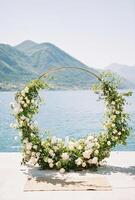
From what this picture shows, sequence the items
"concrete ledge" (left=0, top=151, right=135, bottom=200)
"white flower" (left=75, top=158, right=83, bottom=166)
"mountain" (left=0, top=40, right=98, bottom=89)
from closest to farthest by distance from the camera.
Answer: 1. "concrete ledge" (left=0, top=151, right=135, bottom=200)
2. "white flower" (left=75, top=158, right=83, bottom=166)
3. "mountain" (left=0, top=40, right=98, bottom=89)

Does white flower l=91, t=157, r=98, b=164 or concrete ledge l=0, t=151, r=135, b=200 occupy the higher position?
white flower l=91, t=157, r=98, b=164

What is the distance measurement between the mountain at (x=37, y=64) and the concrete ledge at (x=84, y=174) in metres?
72.3

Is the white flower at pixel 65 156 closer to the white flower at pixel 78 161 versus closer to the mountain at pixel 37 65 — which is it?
the white flower at pixel 78 161

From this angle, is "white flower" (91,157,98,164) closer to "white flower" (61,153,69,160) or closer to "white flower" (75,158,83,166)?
"white flower" (75,158,83,166)

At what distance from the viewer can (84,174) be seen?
5680 millimetres

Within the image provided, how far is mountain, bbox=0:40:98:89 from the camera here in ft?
342

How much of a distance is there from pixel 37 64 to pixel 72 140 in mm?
132908

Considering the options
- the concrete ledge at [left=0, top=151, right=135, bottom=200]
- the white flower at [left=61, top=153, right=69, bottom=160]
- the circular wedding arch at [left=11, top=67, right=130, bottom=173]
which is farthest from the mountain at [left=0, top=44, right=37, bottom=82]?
the white flower at [left=61, top=153, right=69, bottom=160]

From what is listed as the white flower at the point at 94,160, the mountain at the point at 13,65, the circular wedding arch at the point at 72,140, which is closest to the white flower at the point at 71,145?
the circular wedding arch at the point at 72,140

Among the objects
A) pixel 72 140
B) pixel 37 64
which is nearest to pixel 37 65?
pixel 37 64

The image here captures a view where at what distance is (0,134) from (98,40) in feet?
138

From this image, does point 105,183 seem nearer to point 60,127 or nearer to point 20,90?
point 20,90

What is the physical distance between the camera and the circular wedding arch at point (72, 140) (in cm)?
594

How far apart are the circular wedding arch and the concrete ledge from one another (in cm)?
21
